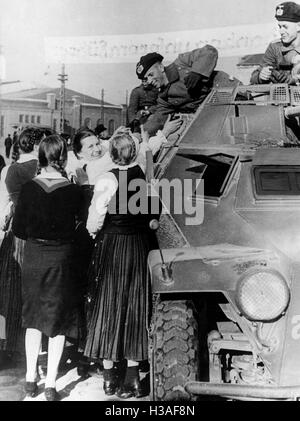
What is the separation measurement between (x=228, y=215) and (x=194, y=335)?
1000mm

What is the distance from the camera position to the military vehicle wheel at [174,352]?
3.16 m

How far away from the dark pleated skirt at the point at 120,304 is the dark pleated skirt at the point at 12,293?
72 cm

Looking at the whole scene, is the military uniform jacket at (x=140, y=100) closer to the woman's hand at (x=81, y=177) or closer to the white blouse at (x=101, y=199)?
the woman's hand at (x=81, y=177)

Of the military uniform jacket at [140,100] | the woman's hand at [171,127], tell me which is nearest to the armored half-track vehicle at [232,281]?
the woman's hand at [171,127]

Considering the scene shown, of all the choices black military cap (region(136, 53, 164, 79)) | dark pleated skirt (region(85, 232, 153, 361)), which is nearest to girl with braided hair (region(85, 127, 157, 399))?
dark pleated skirt (region(85, 232, 153, 361))

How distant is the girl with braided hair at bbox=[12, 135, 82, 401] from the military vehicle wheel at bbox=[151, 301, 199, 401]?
2.96ft

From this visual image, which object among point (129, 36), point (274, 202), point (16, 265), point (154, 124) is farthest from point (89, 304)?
point (129, 36)

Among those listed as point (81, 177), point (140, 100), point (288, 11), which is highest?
point (288, 11)

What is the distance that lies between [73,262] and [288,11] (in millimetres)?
3350

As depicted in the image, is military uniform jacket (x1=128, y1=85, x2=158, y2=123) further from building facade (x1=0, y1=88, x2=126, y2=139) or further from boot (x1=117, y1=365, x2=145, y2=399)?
building facade (x1=0, y1=88, x2=126, y2=139)

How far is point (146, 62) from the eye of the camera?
5.92 meters

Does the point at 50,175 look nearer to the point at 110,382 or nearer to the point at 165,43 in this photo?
the point at 110,382

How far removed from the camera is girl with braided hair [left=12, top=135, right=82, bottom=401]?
151 inches

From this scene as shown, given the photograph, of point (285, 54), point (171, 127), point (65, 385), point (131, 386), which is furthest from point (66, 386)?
point (285, 54)
